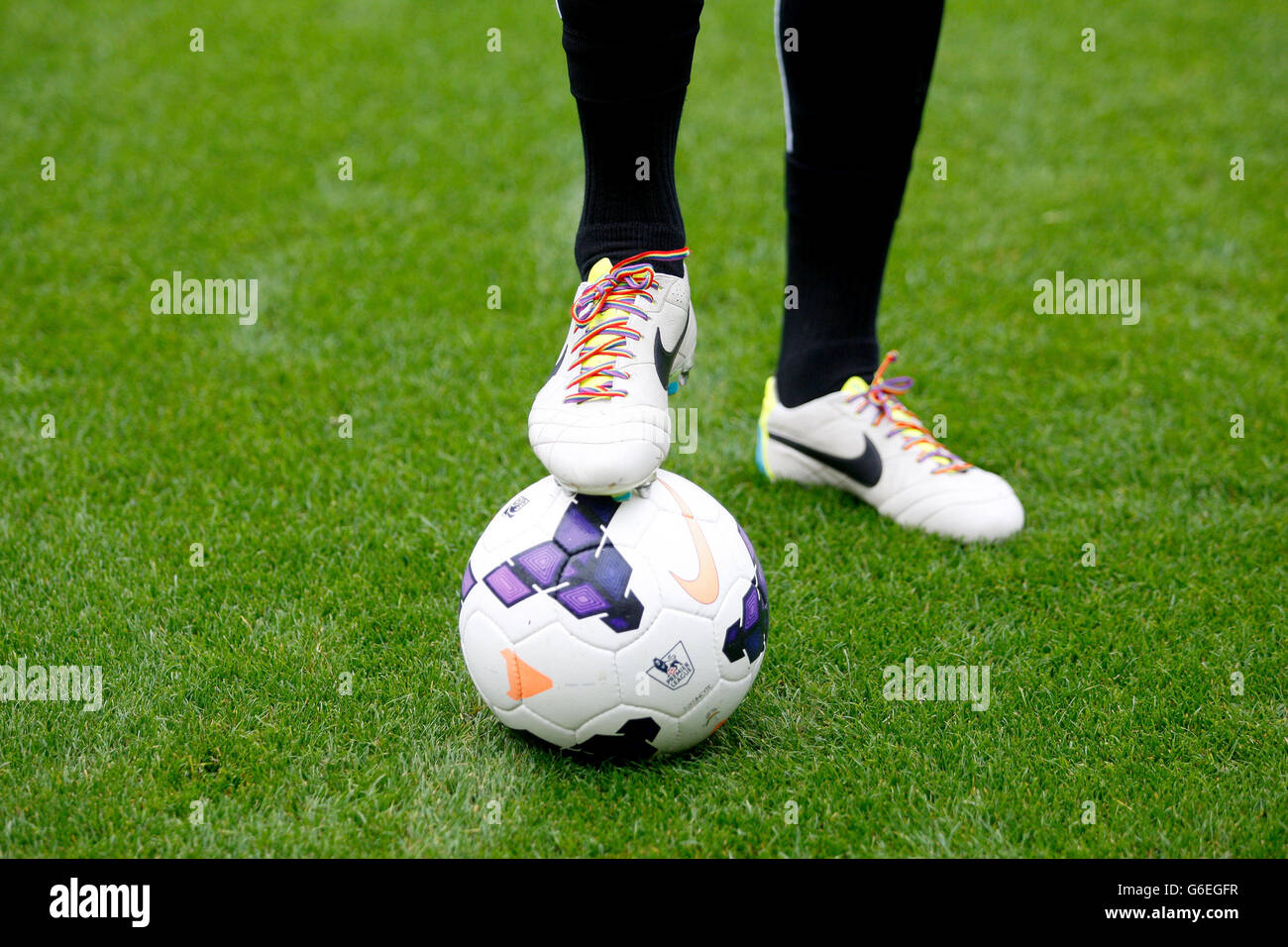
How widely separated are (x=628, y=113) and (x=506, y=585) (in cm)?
97

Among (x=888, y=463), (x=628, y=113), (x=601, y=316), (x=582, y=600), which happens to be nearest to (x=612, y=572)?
(x=582, y=600)

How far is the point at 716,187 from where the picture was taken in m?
5.17

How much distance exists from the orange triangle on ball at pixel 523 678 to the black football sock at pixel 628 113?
86 cm

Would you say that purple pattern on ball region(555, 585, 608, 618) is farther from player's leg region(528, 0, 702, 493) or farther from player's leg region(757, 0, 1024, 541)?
player's leg region(757, 0, 1024, 541)

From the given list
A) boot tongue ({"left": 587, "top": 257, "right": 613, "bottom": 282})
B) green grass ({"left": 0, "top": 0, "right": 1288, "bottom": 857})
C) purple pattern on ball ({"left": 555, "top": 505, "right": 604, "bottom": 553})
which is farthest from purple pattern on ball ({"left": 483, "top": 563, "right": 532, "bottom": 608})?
boot tongue ({"left": 587, "top": 257, "right": 613, "bottom": 282})

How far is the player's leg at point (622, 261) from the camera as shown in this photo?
210 cm

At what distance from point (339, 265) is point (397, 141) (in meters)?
1.31

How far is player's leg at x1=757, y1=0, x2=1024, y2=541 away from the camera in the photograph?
2752mm

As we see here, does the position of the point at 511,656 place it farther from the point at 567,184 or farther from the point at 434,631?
the point at 567,184

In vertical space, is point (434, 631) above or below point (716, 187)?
below

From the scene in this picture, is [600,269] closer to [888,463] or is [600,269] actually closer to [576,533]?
[576,533]

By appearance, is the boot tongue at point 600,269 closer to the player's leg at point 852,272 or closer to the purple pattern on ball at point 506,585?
the purple pattern on ball at point 506,585

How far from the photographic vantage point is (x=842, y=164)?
2865mm
